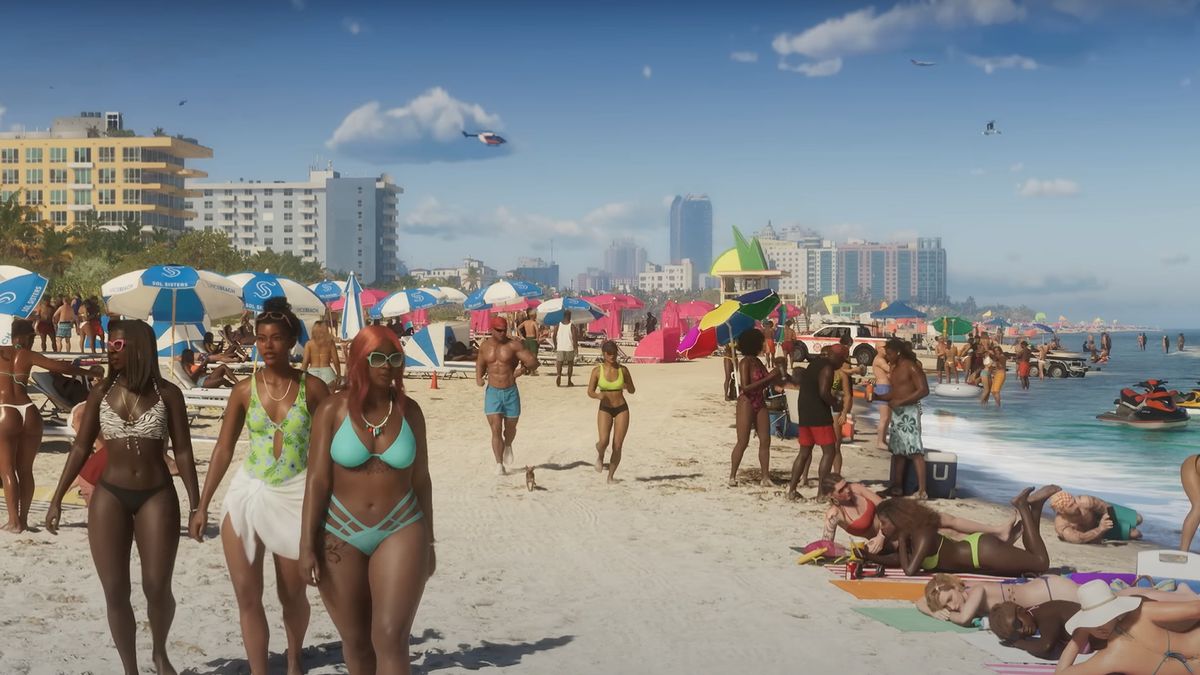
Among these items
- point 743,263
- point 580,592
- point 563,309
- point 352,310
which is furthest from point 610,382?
point 743,263

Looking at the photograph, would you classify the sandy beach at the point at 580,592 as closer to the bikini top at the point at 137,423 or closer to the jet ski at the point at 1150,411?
the bikini top at the point at 137,423

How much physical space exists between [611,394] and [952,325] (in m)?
41.6

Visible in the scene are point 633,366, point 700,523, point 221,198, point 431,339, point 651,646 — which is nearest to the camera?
point 651,646

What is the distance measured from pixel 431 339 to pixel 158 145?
88.2 m

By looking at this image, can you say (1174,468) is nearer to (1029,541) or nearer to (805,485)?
(805,485)

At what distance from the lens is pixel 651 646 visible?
5.88 meters

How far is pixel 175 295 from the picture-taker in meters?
18.3

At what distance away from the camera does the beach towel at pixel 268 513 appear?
164 inches

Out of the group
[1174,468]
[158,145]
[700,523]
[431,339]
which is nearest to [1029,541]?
[700,523]

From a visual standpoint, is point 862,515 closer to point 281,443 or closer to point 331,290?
point 281,443

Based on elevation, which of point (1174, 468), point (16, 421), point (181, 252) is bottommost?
point (1174, 468)

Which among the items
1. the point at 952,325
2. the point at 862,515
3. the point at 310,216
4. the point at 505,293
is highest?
the point at 310,216

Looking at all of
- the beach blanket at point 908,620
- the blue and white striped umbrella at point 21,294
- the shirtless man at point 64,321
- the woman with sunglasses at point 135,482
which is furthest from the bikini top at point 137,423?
the shirtless man at point 64,321

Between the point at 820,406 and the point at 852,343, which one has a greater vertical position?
the point at 852,343
